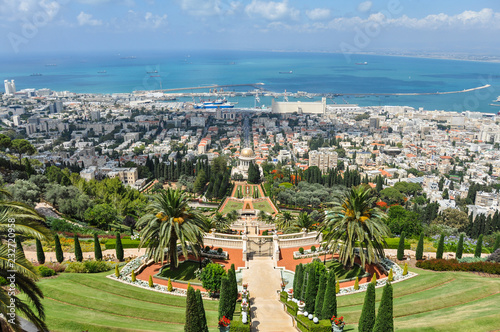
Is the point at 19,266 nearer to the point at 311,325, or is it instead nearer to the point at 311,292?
the point at 311,325

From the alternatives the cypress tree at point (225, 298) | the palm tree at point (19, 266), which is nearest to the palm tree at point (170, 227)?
the cypress tree at point (225, 298)

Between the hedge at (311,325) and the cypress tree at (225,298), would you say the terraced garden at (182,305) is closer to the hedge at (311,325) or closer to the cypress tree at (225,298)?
the cypress tree at (225,298)

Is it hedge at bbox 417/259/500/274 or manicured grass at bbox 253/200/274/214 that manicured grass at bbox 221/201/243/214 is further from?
hedge at bbox 417/259/500/274

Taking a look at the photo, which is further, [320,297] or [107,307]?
[107,307]

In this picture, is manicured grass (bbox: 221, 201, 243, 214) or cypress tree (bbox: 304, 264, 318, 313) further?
manicured grass (bbox: 221, 201, 243, 214)

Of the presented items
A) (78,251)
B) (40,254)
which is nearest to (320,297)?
(78,251)

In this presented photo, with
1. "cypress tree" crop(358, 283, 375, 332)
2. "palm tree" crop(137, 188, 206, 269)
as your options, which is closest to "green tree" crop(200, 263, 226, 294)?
"palm tree" crop(137, 188, 206, 269)

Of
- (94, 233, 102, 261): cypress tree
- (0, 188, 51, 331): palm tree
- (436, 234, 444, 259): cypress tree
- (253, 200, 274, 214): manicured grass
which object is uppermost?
(0, 188, 51, 331): palm tree
